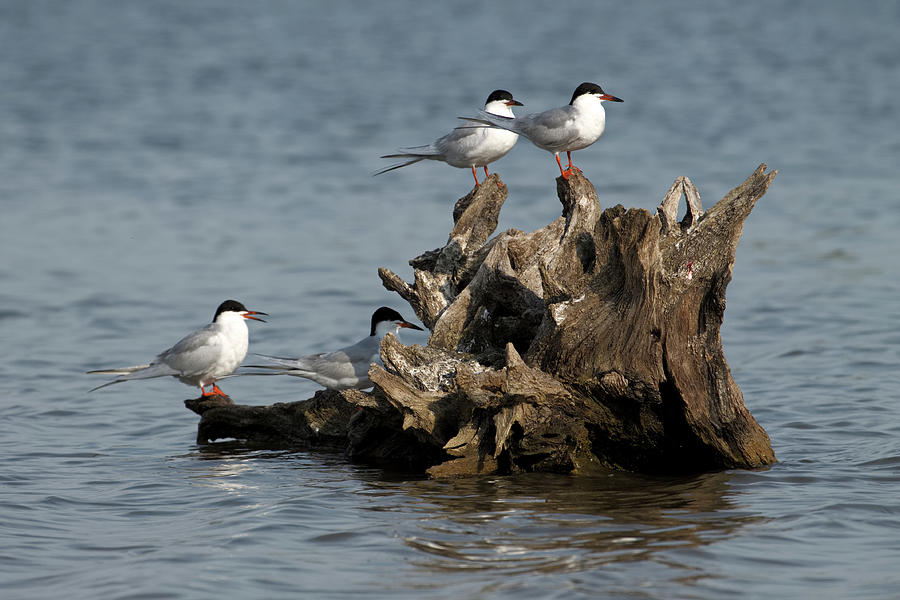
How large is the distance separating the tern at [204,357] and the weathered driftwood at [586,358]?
173 centimetres

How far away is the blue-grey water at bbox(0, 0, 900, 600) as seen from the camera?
18.7 ft

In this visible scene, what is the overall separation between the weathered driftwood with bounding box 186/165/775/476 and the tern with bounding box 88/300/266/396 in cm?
173

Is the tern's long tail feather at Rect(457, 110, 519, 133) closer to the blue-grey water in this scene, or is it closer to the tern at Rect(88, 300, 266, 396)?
the tern at Rect(88, 300, 266, 396)

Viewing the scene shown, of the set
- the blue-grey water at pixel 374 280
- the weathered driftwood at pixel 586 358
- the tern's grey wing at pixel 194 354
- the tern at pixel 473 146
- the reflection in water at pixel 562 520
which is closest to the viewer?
the reflection in water at pixel 562 520

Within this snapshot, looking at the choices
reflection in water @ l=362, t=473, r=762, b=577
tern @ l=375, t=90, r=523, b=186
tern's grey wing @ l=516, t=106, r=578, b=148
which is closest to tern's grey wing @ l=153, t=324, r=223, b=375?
tern @ l=375, t=90, r=523, b=186

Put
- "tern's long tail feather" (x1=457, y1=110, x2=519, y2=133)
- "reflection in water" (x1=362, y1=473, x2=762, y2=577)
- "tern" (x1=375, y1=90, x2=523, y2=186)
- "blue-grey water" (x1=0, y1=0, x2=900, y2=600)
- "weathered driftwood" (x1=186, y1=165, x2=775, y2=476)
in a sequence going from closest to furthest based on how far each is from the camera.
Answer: "reflection in water" (x1=362, y1=473, x2=762, y2=577) → "blue-grey water" (x1=0, y1=0, x2=900, y2=600) → "weathered driftwood" (x1=186, y1=165, x2=775, y2=476) → "tern's long tail feather" (x1=457, y1=110, x2=519, y2=133) → "tern" (x1=375, y1=90, x2=523, y2=186)

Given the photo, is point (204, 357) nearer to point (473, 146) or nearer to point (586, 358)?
point (473, 146)

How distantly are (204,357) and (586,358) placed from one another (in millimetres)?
3381

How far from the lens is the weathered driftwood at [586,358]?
655cm

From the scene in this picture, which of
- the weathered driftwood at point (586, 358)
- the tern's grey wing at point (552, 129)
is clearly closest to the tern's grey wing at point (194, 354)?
the weathered driftwood at point (586, 358)

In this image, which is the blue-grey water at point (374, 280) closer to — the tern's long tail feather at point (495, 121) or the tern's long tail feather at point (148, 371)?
the tern's long tail feather at point (148, 371)

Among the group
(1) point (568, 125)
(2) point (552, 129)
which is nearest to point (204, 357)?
(2) point (552, 129)

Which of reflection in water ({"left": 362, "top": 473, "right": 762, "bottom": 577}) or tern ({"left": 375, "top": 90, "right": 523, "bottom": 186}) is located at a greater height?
tern ({"left": 375, "top": 90, "right": 523, "bottom": 186})

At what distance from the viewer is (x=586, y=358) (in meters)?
6.67
